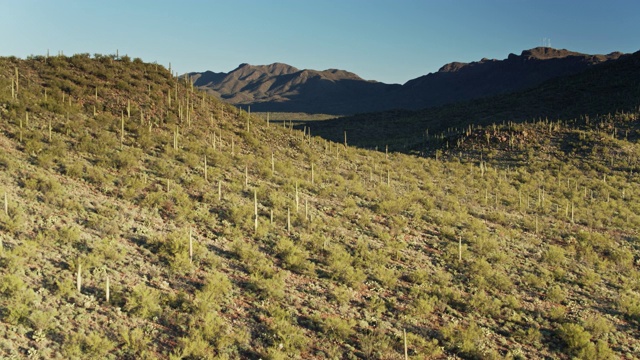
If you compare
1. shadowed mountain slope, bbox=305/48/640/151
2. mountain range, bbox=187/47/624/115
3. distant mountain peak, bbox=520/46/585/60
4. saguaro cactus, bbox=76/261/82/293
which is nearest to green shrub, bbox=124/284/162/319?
saguaro cactus, bbox=76/261/82/293

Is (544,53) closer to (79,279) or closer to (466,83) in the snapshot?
(466,83)

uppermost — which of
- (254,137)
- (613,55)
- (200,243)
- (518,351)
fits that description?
(613,55)

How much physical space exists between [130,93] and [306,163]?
13.0 metres

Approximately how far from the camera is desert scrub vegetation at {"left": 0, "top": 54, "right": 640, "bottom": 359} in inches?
375

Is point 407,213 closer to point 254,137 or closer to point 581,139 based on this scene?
point 254,137

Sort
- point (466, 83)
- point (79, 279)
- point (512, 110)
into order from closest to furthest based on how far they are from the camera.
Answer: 1. point (79, 279)
2. point (512, 110)
3. point (466, 83)

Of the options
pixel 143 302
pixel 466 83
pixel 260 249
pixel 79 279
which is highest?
pixel 466 83

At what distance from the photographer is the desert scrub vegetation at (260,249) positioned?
9.53 metres

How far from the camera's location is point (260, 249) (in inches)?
538

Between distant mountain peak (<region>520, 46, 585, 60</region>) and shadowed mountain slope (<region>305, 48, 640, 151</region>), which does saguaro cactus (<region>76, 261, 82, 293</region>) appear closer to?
shadowed mountain slope (<region>305, 48, 640, 151</region>)

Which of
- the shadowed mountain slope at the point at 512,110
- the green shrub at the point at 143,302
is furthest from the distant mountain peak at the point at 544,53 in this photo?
the green shrub at the point at 143,302

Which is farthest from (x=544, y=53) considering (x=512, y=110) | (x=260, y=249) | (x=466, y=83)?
(x=260, y=249)

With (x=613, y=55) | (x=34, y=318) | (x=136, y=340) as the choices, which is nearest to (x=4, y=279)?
(x=34, y=318)

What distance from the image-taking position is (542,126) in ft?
143
